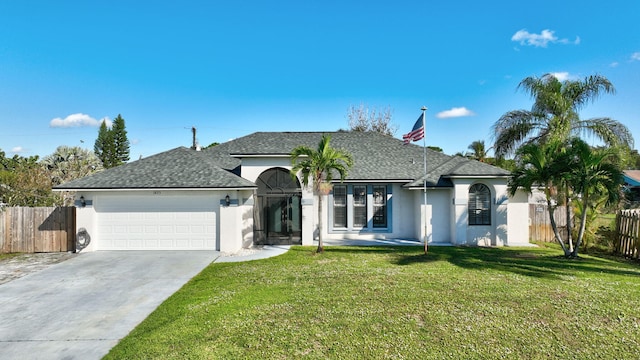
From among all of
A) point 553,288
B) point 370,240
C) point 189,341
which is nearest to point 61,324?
point 189,341

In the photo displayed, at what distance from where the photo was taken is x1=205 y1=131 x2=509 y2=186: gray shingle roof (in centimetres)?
1627

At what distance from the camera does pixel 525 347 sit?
5.54m

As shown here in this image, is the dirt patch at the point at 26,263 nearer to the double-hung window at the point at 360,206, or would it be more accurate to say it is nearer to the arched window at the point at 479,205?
the double-hung window at the point at 360,206

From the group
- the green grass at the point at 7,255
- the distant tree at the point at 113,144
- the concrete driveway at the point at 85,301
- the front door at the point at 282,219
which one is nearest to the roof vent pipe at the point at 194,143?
the front door at the point at 282,219

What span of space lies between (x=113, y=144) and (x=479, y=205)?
57714mm

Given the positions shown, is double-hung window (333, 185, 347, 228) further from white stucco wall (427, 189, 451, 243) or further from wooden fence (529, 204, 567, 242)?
wooden fence (529, 204, 567, 242)

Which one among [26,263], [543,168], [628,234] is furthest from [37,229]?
[628,234]

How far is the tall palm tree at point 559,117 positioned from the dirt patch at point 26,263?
21.1m

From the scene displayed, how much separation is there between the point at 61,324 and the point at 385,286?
7.40 metres

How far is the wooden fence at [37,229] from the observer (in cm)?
1427

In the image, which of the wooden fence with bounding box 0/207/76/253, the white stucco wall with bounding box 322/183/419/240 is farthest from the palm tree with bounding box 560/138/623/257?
the wooden fence with bounding box 0/207/76/253

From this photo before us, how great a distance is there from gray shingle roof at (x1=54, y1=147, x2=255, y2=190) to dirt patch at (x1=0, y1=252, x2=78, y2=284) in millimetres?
2827

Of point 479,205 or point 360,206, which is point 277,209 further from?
point 479,205

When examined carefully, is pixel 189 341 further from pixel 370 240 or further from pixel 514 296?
pixel 370 240
